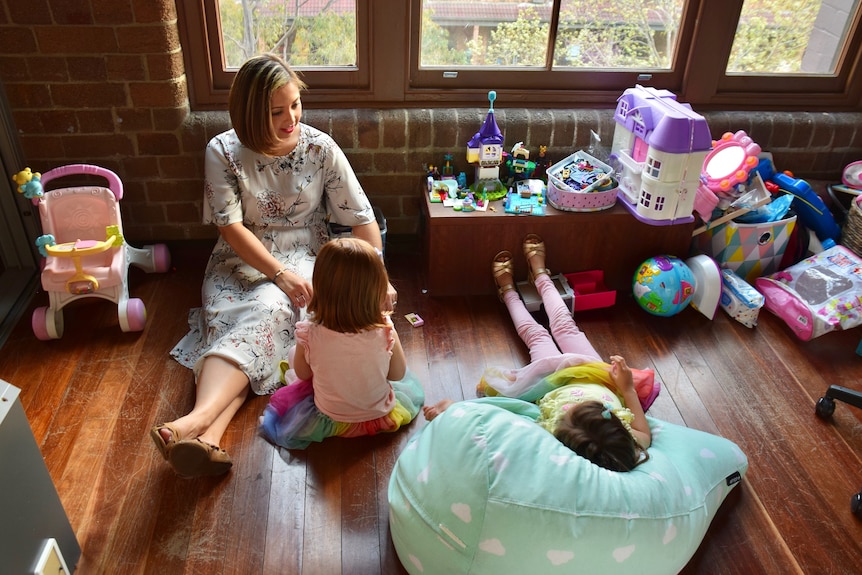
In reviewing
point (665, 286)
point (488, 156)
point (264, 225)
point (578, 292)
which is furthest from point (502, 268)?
point (264, 225)

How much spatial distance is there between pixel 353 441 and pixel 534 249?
3.33 ft

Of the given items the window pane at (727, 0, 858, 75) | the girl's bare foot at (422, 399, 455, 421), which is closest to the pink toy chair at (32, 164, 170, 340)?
the girl's bare foot at (422, 399, 455, 421)

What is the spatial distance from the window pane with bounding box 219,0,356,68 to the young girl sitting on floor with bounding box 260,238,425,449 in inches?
46.2

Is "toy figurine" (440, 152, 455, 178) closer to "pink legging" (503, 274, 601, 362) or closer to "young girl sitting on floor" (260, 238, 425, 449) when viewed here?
"pink legging" (503, 274, 601, 362)

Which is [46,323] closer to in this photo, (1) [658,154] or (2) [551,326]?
(2) [551,326]

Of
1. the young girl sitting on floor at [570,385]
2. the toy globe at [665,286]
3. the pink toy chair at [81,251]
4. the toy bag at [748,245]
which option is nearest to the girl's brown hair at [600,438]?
the young girl sitting on floor at [570,385]

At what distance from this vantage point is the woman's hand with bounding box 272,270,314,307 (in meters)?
2.25

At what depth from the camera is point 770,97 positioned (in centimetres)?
294

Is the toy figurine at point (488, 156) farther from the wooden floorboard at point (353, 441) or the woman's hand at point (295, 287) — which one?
the woman's hand at point (295, 287)

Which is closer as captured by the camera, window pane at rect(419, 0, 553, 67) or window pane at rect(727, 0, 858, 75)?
window pane at rect(419, 0, 553, 67)

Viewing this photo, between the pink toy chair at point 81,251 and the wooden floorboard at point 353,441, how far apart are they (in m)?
0.09

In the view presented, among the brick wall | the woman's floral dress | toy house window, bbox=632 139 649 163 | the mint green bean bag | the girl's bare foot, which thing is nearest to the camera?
the mint green bean bag

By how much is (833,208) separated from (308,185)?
2.12 meters

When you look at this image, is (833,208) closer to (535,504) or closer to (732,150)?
(732,150)
